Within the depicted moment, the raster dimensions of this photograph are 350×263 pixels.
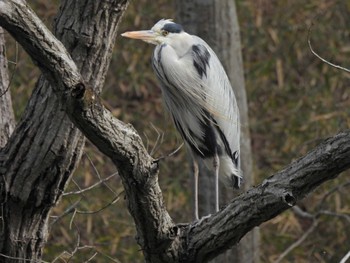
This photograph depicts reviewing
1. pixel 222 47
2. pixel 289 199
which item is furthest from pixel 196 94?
pixel 289 199

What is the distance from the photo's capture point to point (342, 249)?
19.6 feet

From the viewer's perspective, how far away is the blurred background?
5.91 meters

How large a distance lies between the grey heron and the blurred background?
6.00 ft

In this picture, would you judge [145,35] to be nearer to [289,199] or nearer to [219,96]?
[219,96]

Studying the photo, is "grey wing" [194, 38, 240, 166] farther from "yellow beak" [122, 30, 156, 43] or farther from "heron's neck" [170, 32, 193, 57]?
"yellow beak" [122, 30, 156, 43]

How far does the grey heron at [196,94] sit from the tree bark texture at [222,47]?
1.97ft

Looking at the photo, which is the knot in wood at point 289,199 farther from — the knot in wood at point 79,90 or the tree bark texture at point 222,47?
the tree bark texture at point 222,47

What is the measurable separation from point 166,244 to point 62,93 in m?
0.60

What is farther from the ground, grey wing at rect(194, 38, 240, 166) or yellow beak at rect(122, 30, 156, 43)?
yellow beak at rect(122, 30, 156, 43)

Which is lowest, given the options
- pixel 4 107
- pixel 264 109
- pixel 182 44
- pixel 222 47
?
pixel 4 107

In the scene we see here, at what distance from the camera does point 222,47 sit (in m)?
4.60

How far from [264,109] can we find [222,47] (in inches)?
82.1

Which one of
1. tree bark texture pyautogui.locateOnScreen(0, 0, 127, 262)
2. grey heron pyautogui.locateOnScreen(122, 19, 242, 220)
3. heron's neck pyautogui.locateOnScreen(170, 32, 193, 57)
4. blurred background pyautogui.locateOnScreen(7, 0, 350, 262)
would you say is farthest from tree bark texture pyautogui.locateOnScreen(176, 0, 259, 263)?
tree bark texture pyautogui.locateOnScreen(0, 0, 127, 262)

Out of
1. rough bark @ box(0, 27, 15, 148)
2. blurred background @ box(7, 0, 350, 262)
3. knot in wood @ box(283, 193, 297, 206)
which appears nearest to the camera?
knot in wood @ box(283, 193, 297, 206)
